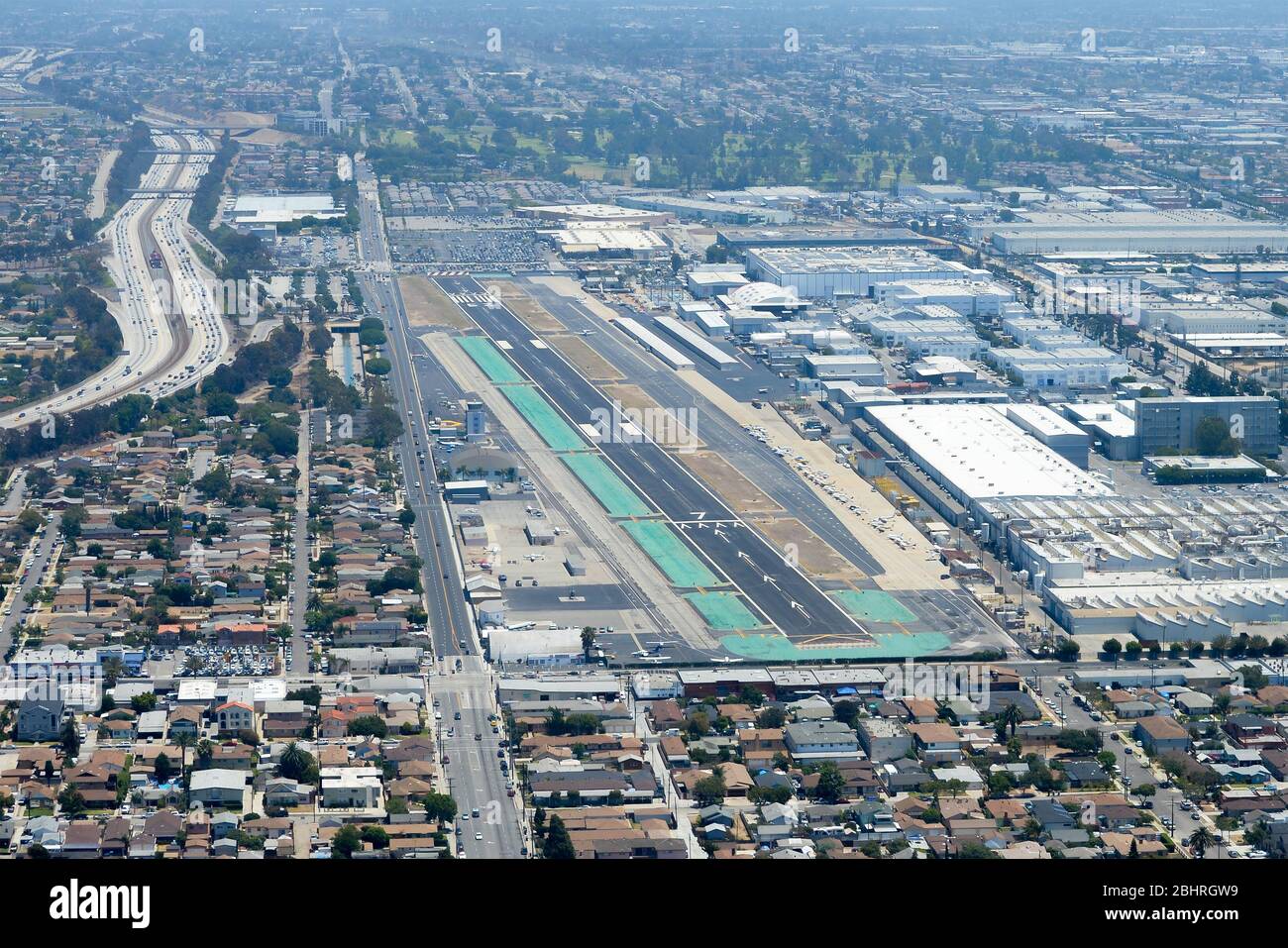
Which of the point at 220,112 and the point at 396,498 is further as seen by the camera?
the point at 220,112

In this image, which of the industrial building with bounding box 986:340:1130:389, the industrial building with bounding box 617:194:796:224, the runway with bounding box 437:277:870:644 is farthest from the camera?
the industrial building with bounding box 617:194:796:224

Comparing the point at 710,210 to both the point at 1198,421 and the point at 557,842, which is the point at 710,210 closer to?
the point at 1198,421

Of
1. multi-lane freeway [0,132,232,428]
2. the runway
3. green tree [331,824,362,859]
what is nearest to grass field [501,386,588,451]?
the runway

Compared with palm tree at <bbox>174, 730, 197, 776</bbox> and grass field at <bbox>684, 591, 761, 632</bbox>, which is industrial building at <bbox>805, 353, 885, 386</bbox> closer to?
grass field at <bbox>684, 591, 761, 632</bbox>
